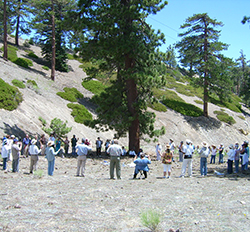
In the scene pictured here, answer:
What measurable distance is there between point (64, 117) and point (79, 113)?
2313 millimetres

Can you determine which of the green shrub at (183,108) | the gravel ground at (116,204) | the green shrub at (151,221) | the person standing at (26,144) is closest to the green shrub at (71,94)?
the green shrub at (183,108)

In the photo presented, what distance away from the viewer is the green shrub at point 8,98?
21031 mm

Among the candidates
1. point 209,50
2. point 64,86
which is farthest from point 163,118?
point 64,86

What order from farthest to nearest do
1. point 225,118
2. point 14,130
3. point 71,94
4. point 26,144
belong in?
1. point 225,118
2. point 71,94
3. point 14,130
4. point 26,144

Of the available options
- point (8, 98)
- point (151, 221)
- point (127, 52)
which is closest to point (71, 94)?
point (8, 98)

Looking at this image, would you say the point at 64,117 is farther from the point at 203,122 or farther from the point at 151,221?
the point at 151,221

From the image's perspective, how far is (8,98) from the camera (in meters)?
21.6

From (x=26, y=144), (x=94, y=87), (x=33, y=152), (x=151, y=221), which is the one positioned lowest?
(x=151, y=221)

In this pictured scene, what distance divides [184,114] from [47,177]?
29.2m

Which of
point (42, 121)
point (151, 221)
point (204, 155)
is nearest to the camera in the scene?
point (151, 221)

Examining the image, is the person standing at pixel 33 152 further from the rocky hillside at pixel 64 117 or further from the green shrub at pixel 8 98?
the green shrub at pixel 8 98

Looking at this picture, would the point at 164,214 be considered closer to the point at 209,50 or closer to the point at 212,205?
the point at 212,205

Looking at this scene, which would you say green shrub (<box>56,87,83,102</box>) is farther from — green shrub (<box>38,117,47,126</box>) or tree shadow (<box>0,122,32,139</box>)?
tree shadow (<box>0,122,32,139</box>)

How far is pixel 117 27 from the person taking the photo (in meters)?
18.1
